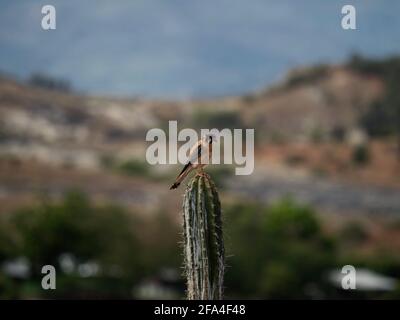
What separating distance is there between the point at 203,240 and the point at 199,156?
0.88 meters

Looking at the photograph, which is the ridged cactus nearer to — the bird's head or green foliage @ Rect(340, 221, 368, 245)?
the bird's head

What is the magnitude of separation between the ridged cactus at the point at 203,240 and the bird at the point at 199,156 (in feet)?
0.68

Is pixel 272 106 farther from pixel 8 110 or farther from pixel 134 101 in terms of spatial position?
pixel 8 110

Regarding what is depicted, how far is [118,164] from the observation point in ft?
359

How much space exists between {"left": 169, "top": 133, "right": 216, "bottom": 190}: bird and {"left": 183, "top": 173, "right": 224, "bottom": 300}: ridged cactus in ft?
0.68

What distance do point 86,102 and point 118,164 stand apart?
3929 centimetres

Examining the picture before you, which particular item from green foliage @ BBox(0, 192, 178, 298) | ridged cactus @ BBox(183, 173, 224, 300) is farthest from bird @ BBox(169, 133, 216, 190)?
green foliage @ BBox(0, 192, 178, 298)

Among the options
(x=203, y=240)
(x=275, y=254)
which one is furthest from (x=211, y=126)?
(x=203, y=240)

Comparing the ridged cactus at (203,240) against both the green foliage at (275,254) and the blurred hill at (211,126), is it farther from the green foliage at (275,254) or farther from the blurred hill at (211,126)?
the blurred hill at (211,126)

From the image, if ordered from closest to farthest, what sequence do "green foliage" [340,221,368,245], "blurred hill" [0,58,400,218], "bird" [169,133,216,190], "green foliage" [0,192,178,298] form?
1. "bird" [169,133,216,190]
2. "green foliage" [0,192,178,298]
3. "green foliage" [340,221,368,245]
4. "blurred hill" [0,58,400,218]

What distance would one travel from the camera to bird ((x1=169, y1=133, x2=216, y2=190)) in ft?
29.0

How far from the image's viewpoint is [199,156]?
885 cm

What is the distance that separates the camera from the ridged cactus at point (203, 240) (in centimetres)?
852
